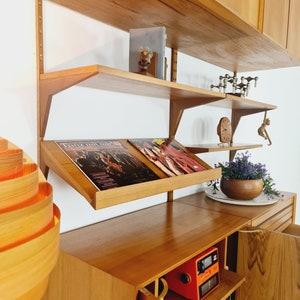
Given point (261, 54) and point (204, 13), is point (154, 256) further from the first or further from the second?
point (261, 54)

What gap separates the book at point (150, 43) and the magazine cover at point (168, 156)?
317mm

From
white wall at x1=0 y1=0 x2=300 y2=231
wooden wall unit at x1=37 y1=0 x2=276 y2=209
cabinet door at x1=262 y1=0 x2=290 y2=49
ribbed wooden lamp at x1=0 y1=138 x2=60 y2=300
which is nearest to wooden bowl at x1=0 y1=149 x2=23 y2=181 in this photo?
ribbed wooden lamp at x1=0 y1=138 x2=60 y2=300

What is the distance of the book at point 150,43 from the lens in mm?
1097


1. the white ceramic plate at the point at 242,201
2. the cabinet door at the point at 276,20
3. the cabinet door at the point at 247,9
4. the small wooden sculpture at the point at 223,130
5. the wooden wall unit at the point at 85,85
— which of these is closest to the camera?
the wooden wall unit at the point at 85,85

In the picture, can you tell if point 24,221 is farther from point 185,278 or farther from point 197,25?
point 197,25

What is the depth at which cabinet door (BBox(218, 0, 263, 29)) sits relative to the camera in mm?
1141

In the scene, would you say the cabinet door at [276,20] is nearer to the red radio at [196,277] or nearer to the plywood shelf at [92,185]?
the plywood shelf at [92,185]

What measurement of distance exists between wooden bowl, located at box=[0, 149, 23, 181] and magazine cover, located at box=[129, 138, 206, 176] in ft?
2.29

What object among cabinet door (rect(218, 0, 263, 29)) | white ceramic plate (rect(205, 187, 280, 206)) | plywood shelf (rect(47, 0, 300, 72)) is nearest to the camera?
plywood shelf (rect(47, 0, 300, 72))

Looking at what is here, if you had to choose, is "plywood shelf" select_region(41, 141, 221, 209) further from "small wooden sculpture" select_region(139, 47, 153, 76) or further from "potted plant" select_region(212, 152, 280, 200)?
"potted plant" select_region(212, 152, 280, 200)

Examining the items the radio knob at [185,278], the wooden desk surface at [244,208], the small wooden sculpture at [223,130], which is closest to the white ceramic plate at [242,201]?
the wooden desk surface at [244,208]

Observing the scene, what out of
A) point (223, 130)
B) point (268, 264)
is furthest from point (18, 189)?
point (223, 130)

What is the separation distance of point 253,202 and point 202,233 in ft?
1.93

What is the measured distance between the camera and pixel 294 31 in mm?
1733
